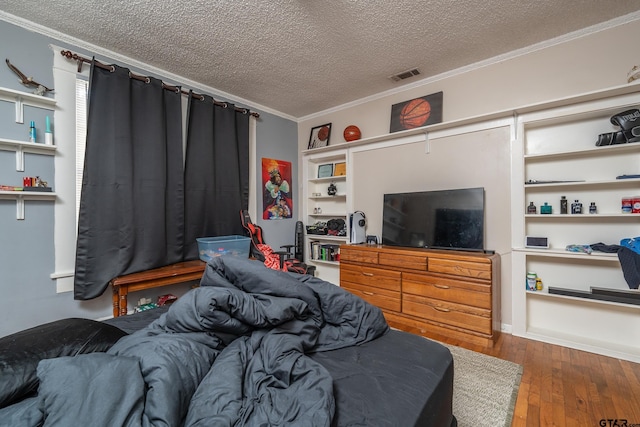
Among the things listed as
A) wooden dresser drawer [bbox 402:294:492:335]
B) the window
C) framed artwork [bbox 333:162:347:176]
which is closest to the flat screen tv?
wooden dresser drawer [bbox 402:294:492:335]

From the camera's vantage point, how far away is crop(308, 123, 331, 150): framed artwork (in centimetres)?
392

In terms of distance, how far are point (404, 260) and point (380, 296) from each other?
485 millimetres

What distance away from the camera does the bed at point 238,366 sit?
29.5 inches

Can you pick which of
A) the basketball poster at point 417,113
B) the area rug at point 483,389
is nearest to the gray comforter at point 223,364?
the area rug at point 483,389

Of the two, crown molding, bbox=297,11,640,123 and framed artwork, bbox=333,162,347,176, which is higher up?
crown molding, bbox=297,11,640,123

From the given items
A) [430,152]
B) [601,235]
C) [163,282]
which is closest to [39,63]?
[163,282]

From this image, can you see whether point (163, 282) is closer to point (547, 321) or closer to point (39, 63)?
point (39, 63)

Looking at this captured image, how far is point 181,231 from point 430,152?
2784mm

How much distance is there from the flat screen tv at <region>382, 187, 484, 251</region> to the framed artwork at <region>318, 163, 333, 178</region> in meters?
1.04

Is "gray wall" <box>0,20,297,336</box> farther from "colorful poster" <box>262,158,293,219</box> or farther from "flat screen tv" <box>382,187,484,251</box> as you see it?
"flat screen tv" <box>382,187,484,251</box>

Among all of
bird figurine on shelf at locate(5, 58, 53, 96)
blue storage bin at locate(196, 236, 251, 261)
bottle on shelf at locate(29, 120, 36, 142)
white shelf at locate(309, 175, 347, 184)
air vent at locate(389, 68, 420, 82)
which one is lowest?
blue storage bin at locate(196, 236, 251, 261)

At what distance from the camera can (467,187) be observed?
2.83 meters

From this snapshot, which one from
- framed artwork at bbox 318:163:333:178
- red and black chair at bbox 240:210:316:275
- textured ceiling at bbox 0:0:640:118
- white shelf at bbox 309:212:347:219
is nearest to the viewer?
textured ceiling at bbox 0:0:640:118

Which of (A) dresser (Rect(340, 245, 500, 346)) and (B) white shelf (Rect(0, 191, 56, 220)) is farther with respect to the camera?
(A) dresser (Rect(340, 245, 500, 346))
